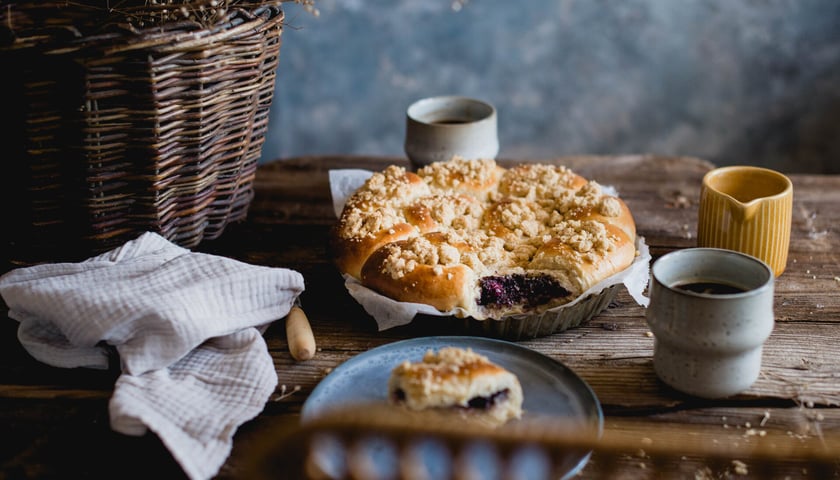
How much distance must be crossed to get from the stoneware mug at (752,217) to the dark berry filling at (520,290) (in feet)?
1.22

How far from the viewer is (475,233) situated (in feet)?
5.11

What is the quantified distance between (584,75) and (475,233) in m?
2.10

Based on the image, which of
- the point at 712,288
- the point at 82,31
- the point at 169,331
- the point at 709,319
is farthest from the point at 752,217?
the point at 82,31

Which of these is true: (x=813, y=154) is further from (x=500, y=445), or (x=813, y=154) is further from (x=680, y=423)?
(x=500, y=445)

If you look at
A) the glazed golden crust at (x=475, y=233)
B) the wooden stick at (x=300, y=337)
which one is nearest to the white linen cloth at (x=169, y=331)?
the wooden stick at (x=300, y=337)

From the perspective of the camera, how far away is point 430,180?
1.76 m

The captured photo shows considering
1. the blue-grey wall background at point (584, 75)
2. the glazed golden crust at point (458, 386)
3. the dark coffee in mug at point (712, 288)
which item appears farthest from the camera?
the blue-grey wall background at point (584, 75)

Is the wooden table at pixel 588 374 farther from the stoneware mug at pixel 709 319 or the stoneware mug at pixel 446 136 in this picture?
the stoneware mug at pixel 446 136

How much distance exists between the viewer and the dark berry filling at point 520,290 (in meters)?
1.41

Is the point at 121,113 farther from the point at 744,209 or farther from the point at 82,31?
the point at 744,209

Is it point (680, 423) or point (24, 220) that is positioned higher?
point (24, 220)

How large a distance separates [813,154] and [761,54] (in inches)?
18.9

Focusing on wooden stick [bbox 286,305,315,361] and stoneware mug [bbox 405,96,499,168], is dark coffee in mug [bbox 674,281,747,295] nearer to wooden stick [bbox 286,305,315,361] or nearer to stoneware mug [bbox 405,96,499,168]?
wooden stick [bbox 286,305,315,361]

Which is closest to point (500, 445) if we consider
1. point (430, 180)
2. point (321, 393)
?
point (321, 393)
